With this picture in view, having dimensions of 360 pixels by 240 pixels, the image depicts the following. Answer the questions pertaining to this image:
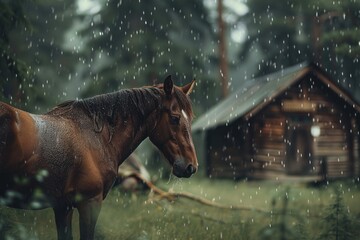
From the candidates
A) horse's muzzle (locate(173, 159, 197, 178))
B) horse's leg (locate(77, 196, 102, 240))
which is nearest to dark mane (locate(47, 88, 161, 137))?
horse's muzzle (locate(173, 159, 197, 178))

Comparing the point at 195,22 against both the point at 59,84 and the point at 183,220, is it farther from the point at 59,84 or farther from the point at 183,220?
the point at 183,220

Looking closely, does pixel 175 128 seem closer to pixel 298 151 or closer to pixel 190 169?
pixel 190 169

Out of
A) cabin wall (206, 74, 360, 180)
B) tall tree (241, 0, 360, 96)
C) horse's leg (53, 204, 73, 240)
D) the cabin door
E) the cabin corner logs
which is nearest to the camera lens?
horse's leg (53, 204, 73, 240)

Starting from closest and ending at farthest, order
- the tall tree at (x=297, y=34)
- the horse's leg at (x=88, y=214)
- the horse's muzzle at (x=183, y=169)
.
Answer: the horse's leg at (x=88, y=214)
the horse's muzzle at (x=183, y=169)
the tall tree at (x=297, y=34)

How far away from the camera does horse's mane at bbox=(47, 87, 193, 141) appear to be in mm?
5730

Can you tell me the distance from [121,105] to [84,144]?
0.59 metres

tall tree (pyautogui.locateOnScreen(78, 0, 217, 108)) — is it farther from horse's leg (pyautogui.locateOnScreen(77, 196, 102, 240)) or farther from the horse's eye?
horse's leg (pyautogui.locateOnScreen(77, 196, 102, 240))

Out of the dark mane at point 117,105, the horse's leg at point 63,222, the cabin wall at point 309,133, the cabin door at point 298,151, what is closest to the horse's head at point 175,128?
the dark mane at point 117,105

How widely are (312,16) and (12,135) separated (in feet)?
80.4

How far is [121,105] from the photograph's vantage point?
5.75 meters

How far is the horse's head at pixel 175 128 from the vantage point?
222 inches

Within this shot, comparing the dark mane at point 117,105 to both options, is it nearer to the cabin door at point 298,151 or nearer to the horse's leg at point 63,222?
the horse's leg at point 63,222

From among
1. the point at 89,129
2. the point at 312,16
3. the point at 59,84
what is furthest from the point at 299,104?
the point at 89,129

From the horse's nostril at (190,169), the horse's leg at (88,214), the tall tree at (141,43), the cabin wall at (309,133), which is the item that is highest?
the horse's nostril at (190,169)
